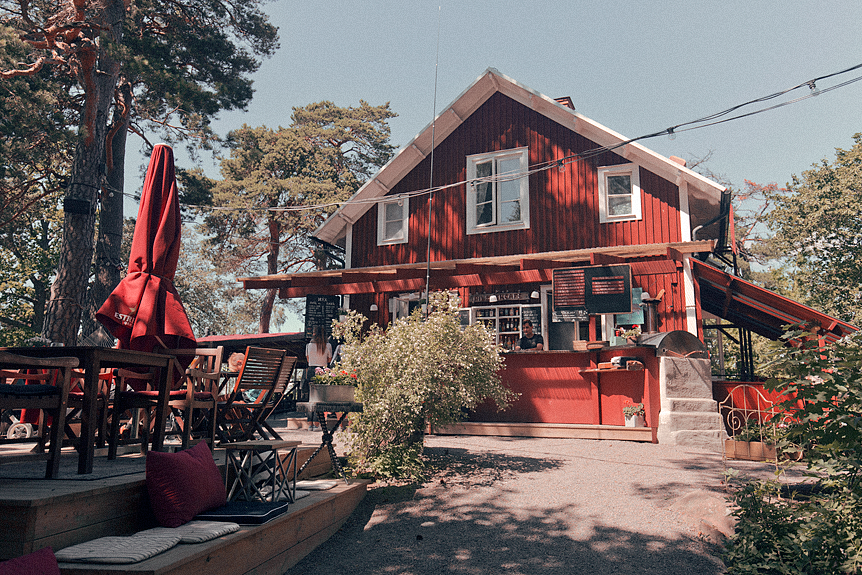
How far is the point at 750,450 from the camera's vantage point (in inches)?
299

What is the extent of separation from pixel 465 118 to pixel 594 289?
5.68m

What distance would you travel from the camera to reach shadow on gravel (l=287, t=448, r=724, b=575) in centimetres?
408

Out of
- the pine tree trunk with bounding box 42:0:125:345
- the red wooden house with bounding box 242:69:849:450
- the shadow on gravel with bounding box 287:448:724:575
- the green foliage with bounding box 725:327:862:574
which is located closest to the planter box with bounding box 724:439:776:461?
the red wooden house with bounding box 242:69:849:450

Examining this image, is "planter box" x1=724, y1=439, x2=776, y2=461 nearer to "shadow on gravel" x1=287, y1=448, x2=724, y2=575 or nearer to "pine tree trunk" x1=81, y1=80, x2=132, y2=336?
"shadow on gravel" x1=287, y1=448, x2=724, y2=575

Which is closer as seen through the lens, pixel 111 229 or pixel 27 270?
pixel 111 229

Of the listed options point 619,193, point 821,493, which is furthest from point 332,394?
point 619,193

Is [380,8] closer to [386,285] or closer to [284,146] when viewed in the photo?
[386,285]

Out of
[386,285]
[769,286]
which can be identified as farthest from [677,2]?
[769,286]

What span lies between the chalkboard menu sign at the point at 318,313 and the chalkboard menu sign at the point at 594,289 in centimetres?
670

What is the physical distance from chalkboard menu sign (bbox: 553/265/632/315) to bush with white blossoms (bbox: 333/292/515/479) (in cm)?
424

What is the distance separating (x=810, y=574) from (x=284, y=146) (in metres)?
23.4

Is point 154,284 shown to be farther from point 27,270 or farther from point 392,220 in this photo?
point 27,270

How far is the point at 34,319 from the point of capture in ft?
86.6

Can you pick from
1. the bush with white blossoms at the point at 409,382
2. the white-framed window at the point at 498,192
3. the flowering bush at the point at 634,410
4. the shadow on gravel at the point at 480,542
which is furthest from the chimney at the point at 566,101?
the shadow on gravel at the point at 480,542
